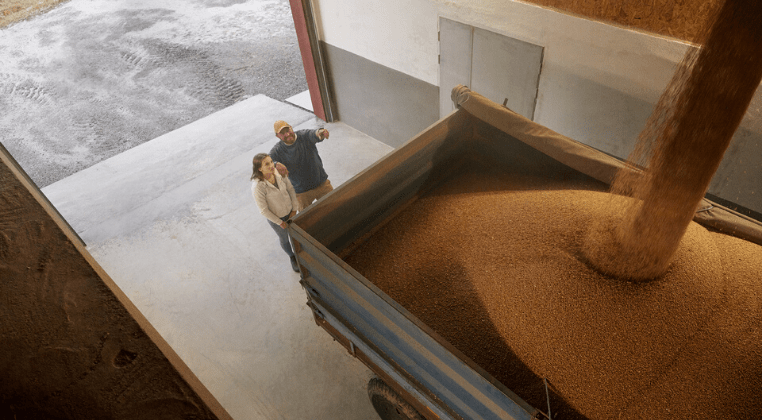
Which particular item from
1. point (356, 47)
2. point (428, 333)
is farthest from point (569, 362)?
point (356, 47)

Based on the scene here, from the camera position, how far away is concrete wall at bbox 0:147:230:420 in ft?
2.15

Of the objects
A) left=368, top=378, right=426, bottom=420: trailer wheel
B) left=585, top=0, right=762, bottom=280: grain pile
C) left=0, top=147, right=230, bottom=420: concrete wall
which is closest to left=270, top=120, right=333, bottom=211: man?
left=368, top=378, right=426, bottom=420: trailer wheel

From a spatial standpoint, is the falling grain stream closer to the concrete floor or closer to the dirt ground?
the concrete floor

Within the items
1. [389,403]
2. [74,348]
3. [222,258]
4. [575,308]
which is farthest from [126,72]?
[74,348]

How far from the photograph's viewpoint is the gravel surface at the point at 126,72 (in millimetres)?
7023

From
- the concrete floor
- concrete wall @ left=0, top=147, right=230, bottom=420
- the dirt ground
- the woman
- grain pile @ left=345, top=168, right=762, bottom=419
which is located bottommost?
the concrete floor

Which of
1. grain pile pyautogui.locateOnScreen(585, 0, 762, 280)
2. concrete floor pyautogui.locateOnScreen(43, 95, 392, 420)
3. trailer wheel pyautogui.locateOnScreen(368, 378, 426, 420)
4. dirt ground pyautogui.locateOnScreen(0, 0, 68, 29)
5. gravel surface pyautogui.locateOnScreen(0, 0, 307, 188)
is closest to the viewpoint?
grain pile pyautogui.locateOnScreen(585, 0, 762, 280)

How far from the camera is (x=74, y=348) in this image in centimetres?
71

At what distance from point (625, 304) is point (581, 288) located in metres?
0.22

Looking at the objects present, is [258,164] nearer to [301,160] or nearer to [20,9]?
[301,160]

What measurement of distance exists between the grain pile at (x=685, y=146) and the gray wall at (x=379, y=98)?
2.74m

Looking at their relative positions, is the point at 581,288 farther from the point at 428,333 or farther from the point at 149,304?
the point at 149,304

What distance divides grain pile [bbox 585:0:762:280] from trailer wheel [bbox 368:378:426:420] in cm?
130

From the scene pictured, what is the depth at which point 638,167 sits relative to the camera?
8.91 feet
